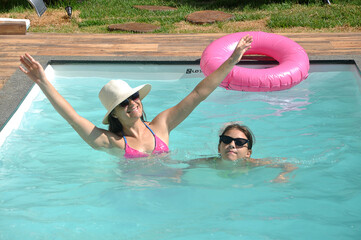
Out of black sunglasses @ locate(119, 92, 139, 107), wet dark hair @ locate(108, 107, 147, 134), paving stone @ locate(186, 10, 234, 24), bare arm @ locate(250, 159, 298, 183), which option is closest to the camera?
black sunglasses @ locate(119, 92, 139, 107)

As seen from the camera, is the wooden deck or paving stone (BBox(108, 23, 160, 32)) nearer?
the wooden deck

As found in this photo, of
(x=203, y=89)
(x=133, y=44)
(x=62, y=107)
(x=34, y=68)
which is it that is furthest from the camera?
(x=133, y=44)

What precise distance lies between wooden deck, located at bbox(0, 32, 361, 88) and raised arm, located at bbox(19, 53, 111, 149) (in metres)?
3.14

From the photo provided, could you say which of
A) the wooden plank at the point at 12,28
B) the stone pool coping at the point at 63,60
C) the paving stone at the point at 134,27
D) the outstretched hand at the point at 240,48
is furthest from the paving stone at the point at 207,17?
the outstretched hand at the point at 240,48

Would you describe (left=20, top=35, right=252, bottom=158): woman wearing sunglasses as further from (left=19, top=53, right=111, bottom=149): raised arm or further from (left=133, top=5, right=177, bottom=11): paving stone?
(left=133, top=5, right=177, bottom=11): paving stone

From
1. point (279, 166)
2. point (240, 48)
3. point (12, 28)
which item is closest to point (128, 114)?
point (240, 48)

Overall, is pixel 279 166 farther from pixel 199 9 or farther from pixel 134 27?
pixel 199 9

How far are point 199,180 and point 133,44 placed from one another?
12.0 ft

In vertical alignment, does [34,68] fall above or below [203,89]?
above

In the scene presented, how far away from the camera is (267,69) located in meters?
5.77

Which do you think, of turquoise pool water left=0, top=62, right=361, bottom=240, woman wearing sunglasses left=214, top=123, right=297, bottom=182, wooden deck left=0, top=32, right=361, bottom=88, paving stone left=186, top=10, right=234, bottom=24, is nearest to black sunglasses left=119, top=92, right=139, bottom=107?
turquoise pool water left=0, top=62, right=361, bottom=240

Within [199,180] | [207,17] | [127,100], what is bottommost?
[199,180]

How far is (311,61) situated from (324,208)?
3.11 m

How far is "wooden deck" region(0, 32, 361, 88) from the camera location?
6613mm
